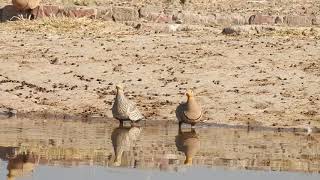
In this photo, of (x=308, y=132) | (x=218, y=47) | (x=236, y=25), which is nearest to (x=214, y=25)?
(x=236, y=25)

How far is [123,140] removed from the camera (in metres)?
14.4

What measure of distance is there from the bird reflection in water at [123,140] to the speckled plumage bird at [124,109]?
0.50ft

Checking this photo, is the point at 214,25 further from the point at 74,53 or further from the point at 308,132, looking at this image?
the point at 308,132

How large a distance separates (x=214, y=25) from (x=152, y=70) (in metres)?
3.70

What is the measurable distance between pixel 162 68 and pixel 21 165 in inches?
270

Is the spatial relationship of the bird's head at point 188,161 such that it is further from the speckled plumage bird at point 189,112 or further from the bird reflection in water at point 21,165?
the speckled plumage bird at point 189,112

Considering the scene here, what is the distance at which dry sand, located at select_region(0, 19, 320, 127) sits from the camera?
16984 millimetres

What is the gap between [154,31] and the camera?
2088 cm

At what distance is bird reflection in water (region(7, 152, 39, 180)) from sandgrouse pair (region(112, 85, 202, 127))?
306 centimetres

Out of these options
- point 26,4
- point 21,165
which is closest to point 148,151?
point 21,165

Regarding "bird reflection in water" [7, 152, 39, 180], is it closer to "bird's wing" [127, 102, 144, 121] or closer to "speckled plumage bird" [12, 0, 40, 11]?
"bird's wing" [127, 102, 144, 121]

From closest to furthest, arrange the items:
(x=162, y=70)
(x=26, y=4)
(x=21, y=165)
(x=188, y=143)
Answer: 1. (x=21, y=165)
2. (x=188, y=143)
3. (x=162, y=70)
4. (x=26, y=4)

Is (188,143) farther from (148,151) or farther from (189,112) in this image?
(189,112)

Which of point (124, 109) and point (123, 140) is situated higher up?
point (124, 109)
